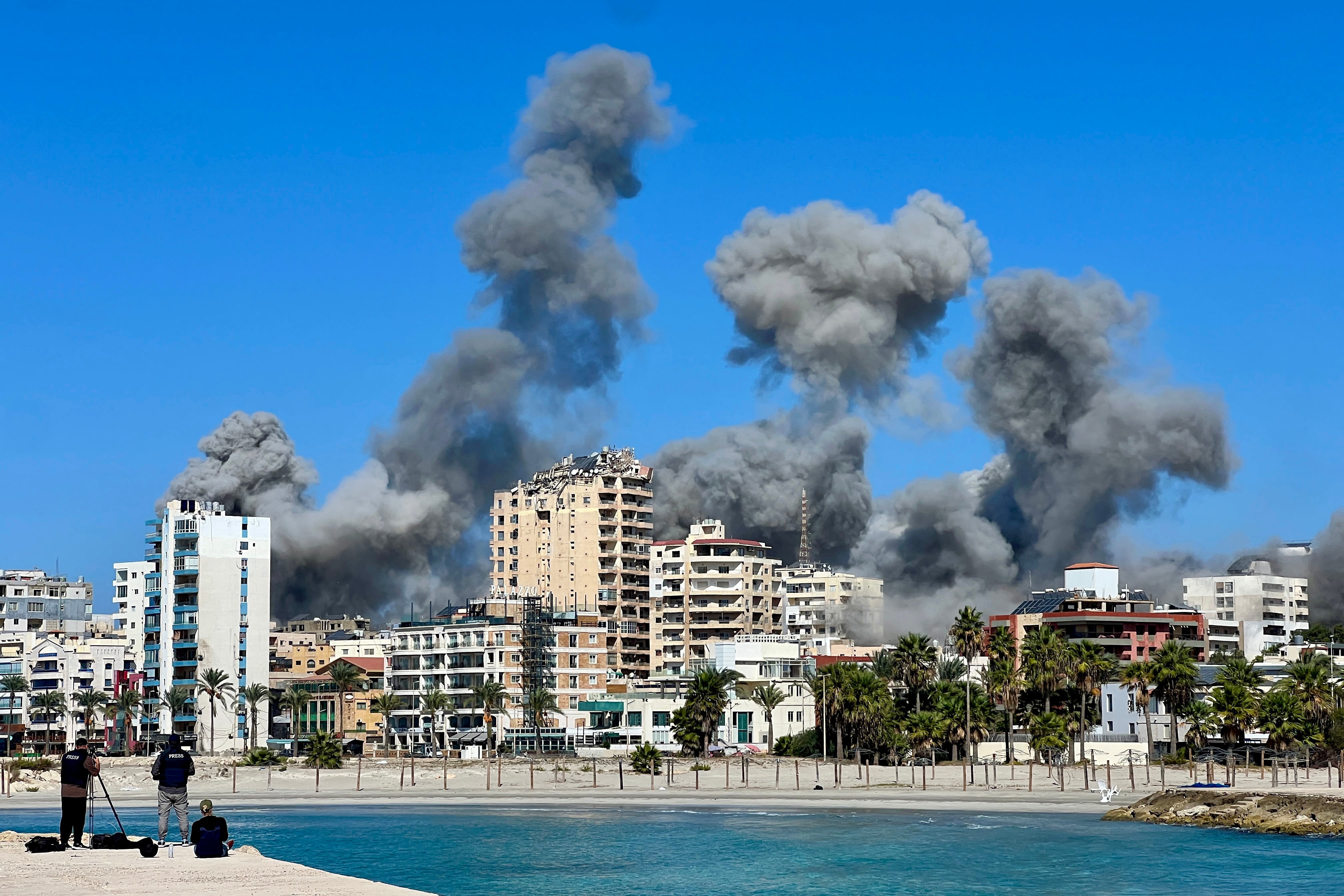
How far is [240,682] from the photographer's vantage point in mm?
159250

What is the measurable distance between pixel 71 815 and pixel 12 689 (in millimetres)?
124432

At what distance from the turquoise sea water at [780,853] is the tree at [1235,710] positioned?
26.3 meters

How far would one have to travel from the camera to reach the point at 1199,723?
4454 inches

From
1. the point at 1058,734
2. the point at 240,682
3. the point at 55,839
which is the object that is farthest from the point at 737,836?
the point at 240,682

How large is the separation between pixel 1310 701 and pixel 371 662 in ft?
295

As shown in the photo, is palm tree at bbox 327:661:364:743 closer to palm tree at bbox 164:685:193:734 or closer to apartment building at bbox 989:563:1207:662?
palm tree at bbox 164:685:193:734

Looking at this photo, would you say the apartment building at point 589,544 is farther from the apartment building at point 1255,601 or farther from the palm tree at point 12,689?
the apartment building at point 1255,601

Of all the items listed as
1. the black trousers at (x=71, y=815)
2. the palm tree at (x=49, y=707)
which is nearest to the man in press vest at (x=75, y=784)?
the black trousers at (x=71, y=815)

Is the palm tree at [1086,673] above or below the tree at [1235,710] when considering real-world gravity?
above

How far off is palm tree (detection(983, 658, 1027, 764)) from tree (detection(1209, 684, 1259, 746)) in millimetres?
12737

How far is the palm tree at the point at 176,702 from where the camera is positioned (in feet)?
492

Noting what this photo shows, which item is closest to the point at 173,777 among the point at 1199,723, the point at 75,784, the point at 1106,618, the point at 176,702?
the point at 75,784

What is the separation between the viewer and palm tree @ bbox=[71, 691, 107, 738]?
146 meters

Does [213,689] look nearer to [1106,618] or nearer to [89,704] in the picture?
[89,704]
